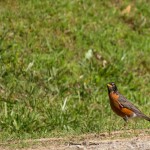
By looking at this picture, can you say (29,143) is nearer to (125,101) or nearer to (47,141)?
(47,141)

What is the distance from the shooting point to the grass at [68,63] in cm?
1174

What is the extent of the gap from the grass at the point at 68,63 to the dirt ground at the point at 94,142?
3.17 ft

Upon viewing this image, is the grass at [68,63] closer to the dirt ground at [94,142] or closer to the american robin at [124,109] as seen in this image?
the american robin at [124,109]

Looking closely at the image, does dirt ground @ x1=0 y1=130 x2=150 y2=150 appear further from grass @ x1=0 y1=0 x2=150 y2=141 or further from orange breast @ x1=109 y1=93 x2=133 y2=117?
orange breast @ x1=109 y1=93 x2=133 y2=117

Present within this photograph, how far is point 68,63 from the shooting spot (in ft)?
48.4

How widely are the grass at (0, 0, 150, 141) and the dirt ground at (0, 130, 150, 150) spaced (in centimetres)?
97

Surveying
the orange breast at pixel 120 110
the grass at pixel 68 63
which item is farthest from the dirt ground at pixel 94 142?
the orange breast at pixel 120 110

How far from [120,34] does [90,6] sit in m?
1.16

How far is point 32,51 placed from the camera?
14.7 metres

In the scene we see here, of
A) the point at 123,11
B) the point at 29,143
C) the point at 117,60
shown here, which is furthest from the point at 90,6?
the point at 29,143

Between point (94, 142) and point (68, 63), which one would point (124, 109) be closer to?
point (94, 142)

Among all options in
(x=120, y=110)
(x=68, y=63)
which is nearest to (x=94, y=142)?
(x=120, y=110)

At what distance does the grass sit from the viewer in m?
11.7

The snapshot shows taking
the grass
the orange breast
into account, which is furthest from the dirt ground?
the orange breast
